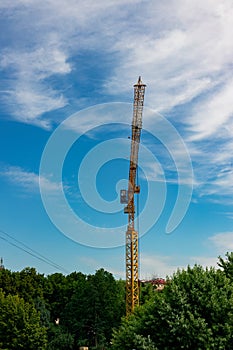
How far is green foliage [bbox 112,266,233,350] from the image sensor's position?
30.6 metres

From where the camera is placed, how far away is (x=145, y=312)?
114 ft

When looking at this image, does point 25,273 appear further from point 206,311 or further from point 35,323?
point 206,311

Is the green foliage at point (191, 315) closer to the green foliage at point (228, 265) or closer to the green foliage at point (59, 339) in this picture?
the green foliage at point (228, 265)

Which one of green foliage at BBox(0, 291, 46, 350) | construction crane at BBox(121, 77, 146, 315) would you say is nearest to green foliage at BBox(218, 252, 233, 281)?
green foliage at BBox(0, 291, 46, 350)

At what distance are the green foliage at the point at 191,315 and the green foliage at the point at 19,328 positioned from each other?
2604cm

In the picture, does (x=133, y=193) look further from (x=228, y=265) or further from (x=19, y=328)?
(x=228, y=265)

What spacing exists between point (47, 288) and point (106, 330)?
11.4 m

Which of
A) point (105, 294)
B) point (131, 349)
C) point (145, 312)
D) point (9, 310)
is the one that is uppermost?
point (105, 294)

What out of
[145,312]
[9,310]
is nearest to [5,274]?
[9,310]

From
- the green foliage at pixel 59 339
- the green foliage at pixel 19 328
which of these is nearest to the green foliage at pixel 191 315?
the green foliage at pixel 19 328

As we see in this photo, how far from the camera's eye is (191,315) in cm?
3089

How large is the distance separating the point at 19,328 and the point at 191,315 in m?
32.3

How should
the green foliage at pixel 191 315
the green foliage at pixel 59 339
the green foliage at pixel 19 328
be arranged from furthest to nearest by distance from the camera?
the green foliage at pixel 59 339
the green foliage at pixel 19 328
the green foliage at pixel 191 315

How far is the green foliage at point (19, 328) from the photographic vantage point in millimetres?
57062
